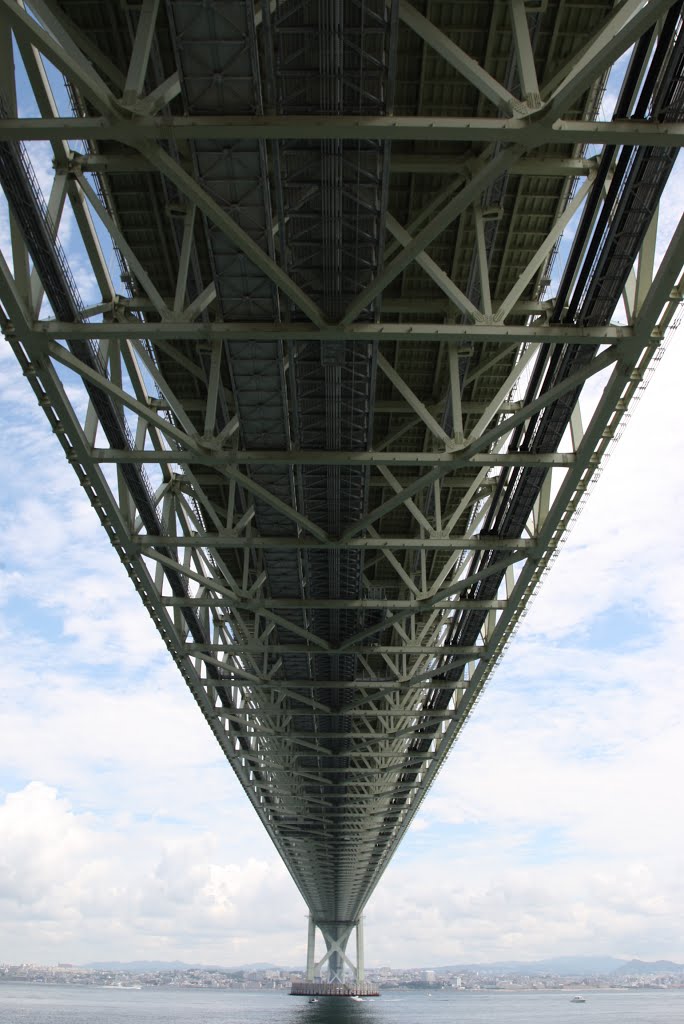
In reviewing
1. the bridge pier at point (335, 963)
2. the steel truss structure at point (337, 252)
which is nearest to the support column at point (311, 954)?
the bridge pier at point (335, 963)

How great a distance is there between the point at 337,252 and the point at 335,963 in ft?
545

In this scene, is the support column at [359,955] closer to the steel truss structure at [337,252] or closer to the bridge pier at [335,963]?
the bridge pier at [335,963]

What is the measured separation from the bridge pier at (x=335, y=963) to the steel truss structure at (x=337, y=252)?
13933cm

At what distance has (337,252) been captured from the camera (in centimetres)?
1761

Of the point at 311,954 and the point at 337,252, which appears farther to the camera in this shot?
the point at 311,954

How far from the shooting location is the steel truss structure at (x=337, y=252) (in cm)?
1423

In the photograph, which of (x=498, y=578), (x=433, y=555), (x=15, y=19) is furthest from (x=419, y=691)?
(x=15, y=19)

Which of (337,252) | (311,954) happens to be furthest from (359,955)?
(337,252)

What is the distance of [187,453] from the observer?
23359mm

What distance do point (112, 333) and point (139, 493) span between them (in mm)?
9330

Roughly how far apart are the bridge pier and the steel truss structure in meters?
139

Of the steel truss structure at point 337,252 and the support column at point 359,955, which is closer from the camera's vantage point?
the steel truss structure at point 337,252

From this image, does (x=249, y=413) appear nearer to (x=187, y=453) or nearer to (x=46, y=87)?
(x=187, y=453)

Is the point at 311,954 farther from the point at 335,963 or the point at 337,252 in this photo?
the point at 337,252
